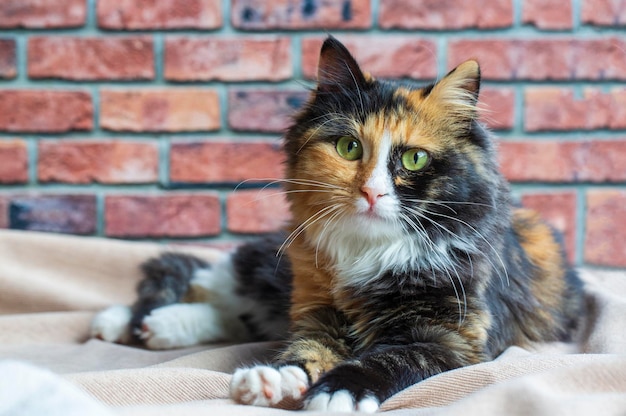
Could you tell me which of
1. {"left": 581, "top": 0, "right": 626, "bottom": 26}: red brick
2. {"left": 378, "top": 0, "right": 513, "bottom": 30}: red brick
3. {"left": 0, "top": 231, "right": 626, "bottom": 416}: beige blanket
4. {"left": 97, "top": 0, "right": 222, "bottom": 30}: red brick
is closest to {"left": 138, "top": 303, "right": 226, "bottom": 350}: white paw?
{"left": 0, "top": 231, "right": 626, "bottom": 416}: beige blanket

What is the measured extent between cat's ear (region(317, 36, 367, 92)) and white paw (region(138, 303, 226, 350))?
623 millimetres

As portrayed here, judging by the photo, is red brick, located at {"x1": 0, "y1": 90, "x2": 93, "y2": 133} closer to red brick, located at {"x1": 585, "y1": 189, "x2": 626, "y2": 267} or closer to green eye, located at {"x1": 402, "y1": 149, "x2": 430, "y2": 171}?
green eye, located at {"x1": 402, "y1": 149, "x2": 430, "y2": 171}

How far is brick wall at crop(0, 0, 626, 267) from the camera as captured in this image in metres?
2.08

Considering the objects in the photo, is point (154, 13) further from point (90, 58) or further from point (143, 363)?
point (143, 363)

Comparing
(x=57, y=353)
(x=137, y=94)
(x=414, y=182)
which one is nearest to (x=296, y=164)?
(x=414, y=182)

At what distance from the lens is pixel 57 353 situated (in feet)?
4.78

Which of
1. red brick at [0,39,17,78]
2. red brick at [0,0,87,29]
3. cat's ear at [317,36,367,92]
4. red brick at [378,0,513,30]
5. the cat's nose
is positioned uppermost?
red brick at [378,0,513,30]

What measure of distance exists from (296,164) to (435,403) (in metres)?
0.57

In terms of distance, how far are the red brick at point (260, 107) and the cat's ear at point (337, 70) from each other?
751 millimetres

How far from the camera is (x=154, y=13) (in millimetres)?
2074

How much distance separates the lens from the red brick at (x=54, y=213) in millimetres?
2107

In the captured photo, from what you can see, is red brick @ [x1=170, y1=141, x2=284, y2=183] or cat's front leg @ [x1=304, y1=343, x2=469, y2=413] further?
red brick @ [x1=170, y1=141, x2=284, y2=183]

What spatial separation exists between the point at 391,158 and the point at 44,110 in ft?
4.42

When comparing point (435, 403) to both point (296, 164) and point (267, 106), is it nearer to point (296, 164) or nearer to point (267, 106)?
point (296, 164)
